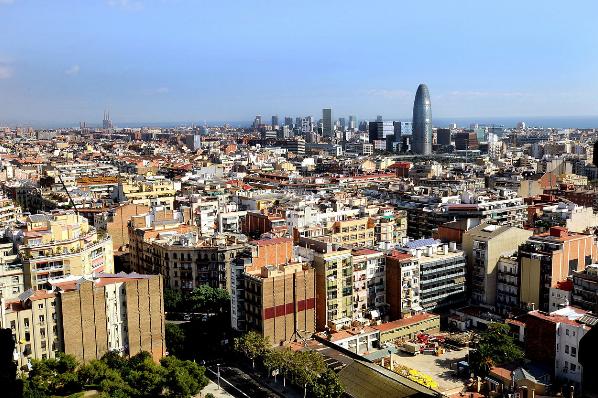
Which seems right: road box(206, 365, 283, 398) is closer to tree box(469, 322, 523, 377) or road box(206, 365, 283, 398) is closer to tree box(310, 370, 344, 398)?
tree box(310, 370, 344, 398)

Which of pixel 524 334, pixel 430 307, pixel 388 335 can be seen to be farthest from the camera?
pixel 430 307

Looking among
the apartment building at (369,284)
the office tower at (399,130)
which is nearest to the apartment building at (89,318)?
the apartment building at (369,284)

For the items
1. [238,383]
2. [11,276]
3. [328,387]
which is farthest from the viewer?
[11,276]

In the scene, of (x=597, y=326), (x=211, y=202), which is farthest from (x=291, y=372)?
(x=211, y=202)

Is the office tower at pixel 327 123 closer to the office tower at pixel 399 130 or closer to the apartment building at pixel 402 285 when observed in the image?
the office tower at pixel 399 130

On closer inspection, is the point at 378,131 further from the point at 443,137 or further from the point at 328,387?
the point at 328,387

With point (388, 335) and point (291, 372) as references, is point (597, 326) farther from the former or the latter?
point (388, 335)

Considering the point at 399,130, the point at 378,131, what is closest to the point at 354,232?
the point at 399,130

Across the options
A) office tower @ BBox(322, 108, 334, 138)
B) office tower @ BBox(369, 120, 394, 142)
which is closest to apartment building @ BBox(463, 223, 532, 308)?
office tower @ BBox(369, 120, 394, 142)
